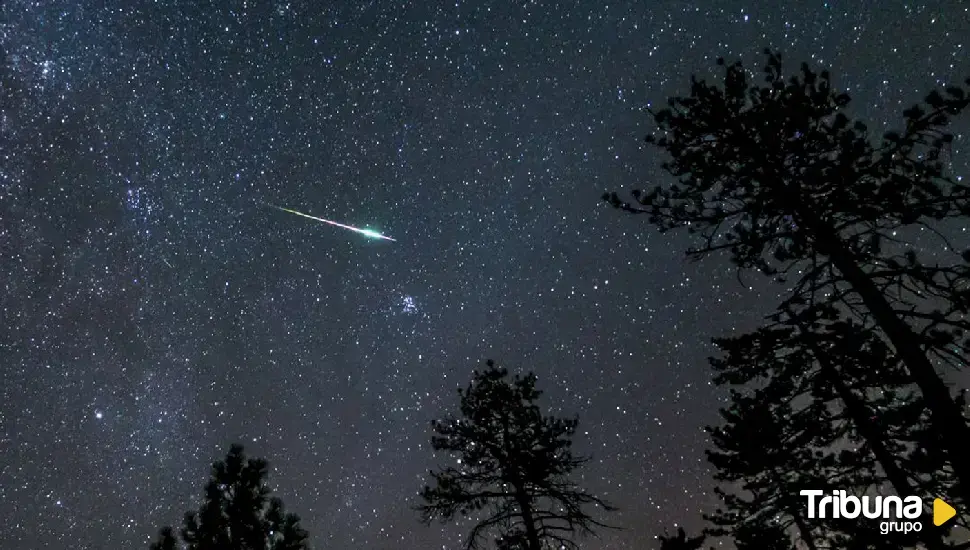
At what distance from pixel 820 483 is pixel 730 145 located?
20.5 ft

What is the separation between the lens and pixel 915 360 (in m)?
6.59

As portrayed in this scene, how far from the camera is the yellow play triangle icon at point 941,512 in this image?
9391 mm

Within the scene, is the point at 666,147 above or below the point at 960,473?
above

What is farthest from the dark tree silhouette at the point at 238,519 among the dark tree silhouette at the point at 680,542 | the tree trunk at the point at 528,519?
the dark tree silhouette at the point at 680,542

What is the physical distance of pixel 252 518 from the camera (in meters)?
10.7

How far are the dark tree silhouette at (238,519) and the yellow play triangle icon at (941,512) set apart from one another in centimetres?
1194

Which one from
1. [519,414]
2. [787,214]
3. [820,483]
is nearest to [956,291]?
[787,214]

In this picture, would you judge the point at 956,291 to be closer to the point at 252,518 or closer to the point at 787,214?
the point at 787,214

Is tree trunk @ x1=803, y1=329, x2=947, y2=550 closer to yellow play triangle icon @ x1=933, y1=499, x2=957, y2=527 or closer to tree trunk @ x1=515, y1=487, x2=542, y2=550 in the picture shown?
yellow play triangle icon @ x1=933, y1=499, x2=957, y2=527

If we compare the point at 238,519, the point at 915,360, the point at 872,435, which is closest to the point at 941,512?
the point at 872,435

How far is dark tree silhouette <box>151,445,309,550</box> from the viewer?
1022cm

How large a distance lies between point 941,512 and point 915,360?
205 inches

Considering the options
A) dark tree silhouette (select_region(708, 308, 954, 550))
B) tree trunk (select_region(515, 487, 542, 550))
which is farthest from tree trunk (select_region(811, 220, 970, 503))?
tree trunk (select_region(515, 487, 542, 550))

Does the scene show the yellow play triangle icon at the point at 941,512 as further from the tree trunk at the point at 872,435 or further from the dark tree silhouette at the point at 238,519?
the dark tree silhouette at the point at 238,519
